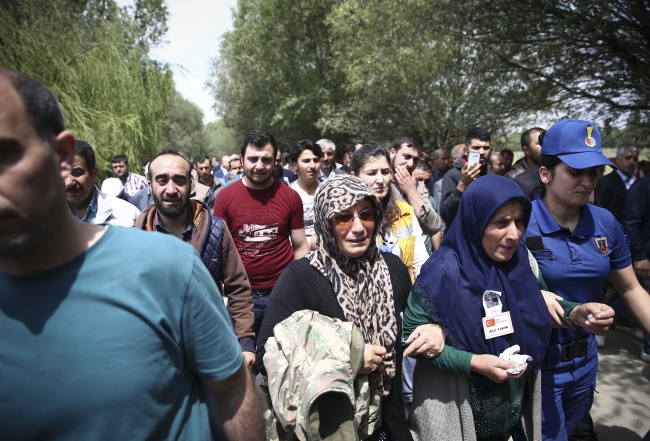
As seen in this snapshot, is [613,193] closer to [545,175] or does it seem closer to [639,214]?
[639,214]

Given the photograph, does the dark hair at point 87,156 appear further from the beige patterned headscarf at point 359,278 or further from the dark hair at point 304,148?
the dark hair at point 304,148

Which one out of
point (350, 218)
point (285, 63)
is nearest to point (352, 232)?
point (350, 218)

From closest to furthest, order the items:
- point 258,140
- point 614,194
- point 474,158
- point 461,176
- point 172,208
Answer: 1. point 172,208
2. point 474,158
3. point 258,140
4. point 461,176
5. point 614,194

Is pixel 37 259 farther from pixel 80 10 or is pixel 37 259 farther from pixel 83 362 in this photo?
pixel 80 10

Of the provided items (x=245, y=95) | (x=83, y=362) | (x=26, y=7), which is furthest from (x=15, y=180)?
(x=245, y=95)

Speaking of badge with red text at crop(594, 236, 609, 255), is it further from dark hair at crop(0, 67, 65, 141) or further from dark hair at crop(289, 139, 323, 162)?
dark hair at crop(289, 139, 323, 162)

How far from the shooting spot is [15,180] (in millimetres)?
970

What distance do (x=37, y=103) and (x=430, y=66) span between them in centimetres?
1552

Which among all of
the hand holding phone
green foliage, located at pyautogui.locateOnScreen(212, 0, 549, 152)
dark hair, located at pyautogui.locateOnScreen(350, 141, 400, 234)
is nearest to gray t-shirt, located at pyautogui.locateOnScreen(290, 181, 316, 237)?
dark hair, located at pyautogui.locateOnScreen(350, 141, 400, 234)

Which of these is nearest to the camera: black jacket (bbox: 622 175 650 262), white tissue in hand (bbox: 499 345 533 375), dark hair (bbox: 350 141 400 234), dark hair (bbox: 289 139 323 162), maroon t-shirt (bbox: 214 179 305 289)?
white tissue in hand (bbox: 499 345 533 375)

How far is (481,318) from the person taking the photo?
6.97ft

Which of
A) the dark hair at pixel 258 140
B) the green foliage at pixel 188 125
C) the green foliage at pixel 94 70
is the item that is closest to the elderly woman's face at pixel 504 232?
the dark hair at pixel 258 140

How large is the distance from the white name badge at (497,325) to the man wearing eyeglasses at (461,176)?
153cm

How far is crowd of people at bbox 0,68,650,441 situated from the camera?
1.05m
